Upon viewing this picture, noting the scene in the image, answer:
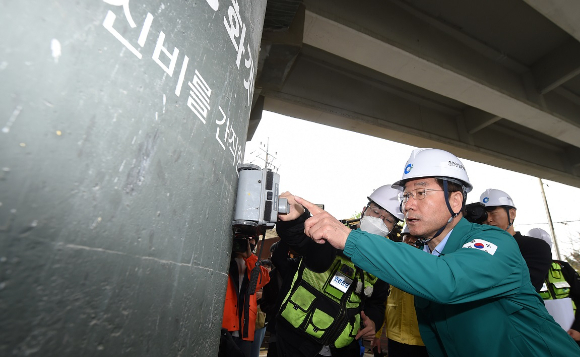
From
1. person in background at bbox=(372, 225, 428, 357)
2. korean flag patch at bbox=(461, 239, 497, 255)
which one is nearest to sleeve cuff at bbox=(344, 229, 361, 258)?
korean flag patch at bbox=(461, 239, 497, 255)

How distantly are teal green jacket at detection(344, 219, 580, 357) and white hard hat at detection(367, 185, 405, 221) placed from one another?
145 cm

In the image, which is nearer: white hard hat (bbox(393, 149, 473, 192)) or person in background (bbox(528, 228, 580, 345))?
white hard hat (bbox(393, 149, 473, 192))

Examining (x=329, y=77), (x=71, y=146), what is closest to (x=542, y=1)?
(x=329, y=77)

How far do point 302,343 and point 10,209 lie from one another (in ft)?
8.80

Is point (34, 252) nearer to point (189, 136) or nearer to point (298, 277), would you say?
point (189, 136)

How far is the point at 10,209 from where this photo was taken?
38 cm

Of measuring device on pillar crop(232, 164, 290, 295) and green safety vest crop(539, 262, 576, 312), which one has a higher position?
measuring device on pillar crop(232, 164, 290, 295)

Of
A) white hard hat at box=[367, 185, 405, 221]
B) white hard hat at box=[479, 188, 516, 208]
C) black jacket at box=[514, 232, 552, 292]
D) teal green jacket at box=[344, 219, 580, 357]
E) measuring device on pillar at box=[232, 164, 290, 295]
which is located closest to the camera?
measuring device on pillar at box=[232, 164, 290, 295]

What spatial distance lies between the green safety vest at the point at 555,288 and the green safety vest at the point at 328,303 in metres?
2.73

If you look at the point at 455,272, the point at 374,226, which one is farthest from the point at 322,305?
the point at 455,272

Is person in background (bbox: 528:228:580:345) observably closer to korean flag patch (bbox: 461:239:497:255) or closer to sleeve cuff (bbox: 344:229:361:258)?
korean flag patch (bbox: 461:239:497:255)

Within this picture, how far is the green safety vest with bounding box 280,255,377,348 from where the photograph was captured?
101 inches

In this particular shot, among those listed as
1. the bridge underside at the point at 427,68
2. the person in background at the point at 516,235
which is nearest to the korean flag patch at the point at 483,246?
the person in background at the point at 516,235

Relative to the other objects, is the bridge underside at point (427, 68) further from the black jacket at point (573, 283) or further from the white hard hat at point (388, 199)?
the black jacket at point (573, 283)
